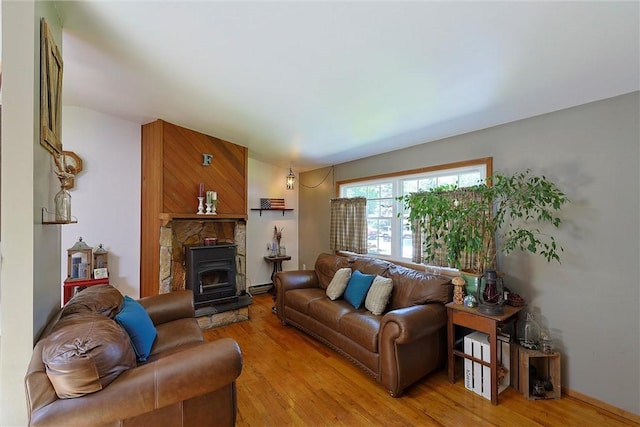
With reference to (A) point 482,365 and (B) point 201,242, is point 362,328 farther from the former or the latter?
(B) point 201,242

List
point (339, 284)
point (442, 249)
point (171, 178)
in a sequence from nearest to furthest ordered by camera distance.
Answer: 1. point (442, 249)
2. point (339, 284)
3. point (171, 178)

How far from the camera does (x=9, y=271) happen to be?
1.32 metres

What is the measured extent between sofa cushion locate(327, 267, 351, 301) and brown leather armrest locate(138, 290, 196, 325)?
1522mm

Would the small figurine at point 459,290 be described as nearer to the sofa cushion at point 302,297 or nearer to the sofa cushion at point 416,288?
the sofa cushion at point 416,288

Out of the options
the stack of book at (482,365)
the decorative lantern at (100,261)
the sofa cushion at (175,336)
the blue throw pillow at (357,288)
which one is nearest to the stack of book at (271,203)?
the decorative lantern at (100,261)

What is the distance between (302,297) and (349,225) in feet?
4.78

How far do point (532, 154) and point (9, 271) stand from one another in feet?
12.1

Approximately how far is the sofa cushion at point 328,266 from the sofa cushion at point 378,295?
76cm

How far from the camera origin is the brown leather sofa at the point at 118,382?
121cm

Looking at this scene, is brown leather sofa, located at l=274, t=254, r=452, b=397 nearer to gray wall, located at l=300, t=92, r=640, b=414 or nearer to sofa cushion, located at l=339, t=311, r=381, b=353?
sofa cushion, located at l=339, t=311, r=381, b=353

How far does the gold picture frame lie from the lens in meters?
1.48

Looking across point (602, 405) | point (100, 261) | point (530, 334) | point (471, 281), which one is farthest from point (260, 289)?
point (602, 405)

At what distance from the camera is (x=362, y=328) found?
2.59 meters

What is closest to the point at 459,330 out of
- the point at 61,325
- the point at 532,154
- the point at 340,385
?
the point at 340,385
